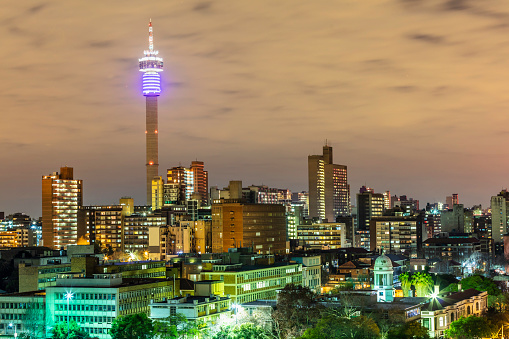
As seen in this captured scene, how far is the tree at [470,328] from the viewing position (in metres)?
125

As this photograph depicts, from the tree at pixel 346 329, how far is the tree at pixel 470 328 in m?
17.9

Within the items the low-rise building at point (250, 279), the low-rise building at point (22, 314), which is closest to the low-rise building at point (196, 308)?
the low-rise building at point (250, 279)

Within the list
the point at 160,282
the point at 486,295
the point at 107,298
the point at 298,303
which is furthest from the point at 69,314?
the point at 486,295

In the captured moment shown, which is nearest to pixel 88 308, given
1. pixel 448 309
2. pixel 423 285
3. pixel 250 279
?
pixel 250 279

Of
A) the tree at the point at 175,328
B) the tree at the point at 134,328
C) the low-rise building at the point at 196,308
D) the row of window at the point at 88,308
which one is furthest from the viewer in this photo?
the row of window at the point at 88,308

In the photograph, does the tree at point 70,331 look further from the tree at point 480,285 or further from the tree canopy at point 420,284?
the tree at point 480,285

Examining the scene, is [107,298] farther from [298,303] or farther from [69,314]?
[298,303]

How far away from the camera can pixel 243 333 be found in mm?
115062

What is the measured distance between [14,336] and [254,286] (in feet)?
156

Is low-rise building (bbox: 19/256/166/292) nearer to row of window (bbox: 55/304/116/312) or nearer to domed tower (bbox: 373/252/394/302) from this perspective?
row of window (bbox: 55/304/116/312)

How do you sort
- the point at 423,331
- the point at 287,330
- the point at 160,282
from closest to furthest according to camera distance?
the point at 423,331, the point at 287,330, the point at 160,282

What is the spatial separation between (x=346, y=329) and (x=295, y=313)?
17346 millimetres

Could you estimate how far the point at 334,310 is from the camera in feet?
417

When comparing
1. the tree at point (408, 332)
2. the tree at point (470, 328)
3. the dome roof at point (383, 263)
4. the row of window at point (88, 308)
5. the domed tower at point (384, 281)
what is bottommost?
the tree at point (470, 328)
